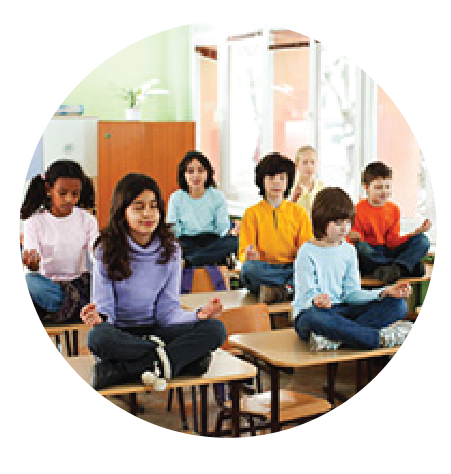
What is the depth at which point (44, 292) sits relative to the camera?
276cm

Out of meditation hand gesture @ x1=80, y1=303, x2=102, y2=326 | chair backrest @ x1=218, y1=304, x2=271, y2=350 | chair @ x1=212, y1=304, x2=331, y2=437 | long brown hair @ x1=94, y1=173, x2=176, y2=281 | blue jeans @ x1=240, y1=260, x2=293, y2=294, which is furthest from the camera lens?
blue jeans @ x1=240, y1=260, x2=293, y2=294

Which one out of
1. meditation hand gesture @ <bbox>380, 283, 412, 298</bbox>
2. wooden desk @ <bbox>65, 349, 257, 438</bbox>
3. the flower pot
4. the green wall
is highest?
the green wall

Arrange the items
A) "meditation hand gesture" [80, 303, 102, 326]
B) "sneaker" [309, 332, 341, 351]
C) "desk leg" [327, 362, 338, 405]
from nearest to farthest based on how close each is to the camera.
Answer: "meditation hand gesture" [80, 303, 102, 326] < "sneaker" [309, 332, 341, 351] < "desk leg" [327, 362, 338, 405]

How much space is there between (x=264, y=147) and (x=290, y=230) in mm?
1954

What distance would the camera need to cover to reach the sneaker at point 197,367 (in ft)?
6.90

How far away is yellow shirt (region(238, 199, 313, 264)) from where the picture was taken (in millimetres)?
3434

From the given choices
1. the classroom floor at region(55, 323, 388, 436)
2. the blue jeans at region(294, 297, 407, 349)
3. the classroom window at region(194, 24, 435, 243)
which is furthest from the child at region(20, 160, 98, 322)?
the classroom window at region(194, 24, 435, 243)

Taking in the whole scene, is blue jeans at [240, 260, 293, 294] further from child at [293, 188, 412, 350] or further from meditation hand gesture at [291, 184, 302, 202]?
meditation hand gesture at [291, 184, 302, 202]

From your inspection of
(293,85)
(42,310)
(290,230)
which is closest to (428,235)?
(290,230)

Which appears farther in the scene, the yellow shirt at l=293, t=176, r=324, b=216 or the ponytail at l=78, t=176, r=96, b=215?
the yellow shirt at l=293, t=176, r=324, b=216

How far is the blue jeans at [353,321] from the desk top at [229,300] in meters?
0.43

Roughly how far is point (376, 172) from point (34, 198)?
164cm

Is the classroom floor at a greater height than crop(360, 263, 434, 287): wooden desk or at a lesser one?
lesser

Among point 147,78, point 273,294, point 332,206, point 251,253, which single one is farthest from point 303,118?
point 332,206
